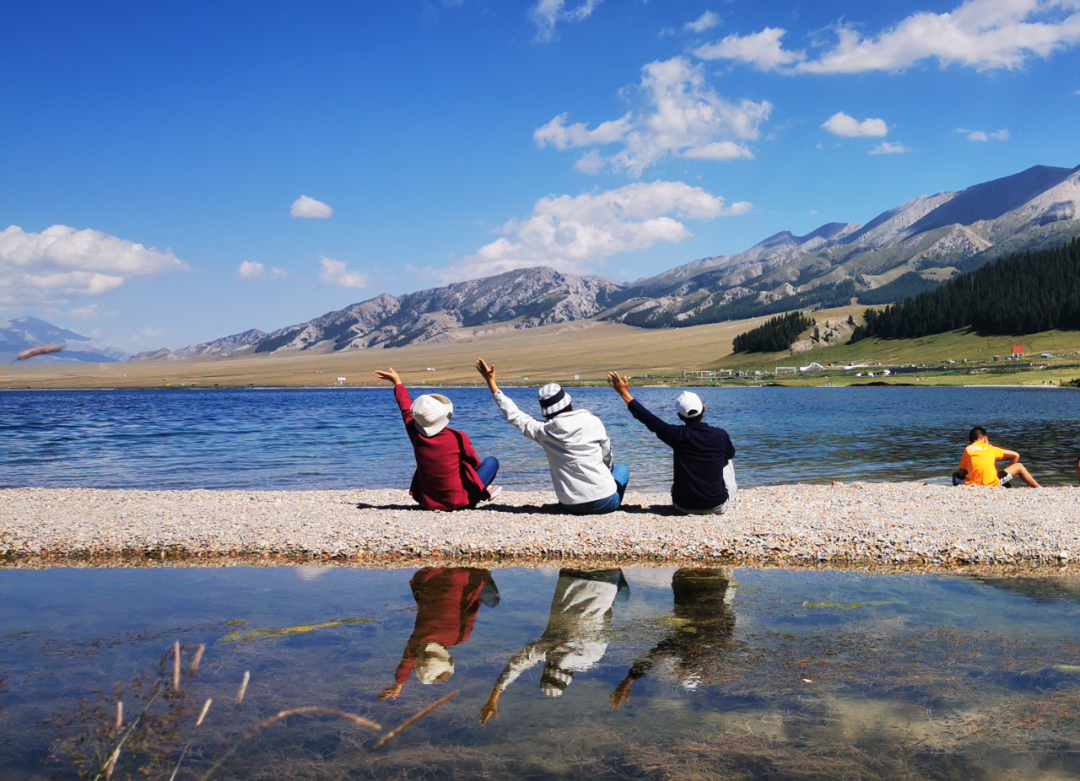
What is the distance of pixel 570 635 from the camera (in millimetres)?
8867

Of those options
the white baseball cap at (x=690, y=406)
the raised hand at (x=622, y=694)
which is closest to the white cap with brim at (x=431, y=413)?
the white baseball cap at (x=690, y=406)

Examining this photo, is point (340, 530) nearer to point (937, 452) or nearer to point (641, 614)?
point (641, 614)

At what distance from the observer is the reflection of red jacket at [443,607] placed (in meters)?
8.60

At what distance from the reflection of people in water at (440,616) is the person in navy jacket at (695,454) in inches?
163

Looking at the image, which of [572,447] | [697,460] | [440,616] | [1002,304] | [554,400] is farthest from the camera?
[1002,304]

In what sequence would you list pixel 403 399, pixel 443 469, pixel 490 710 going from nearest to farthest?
pixel 490 710 → pixel 403 399 → pixel 443 469

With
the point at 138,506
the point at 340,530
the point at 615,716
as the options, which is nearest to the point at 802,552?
the point at 615,716

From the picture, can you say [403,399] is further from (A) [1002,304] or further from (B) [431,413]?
(A) [1002,304]

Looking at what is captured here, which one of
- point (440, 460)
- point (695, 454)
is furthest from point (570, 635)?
point (440, 460)

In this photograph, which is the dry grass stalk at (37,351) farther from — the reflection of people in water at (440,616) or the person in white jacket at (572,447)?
the person in white jacket at (572,447)

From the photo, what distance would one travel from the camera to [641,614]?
31.8 feet

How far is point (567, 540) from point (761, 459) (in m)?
18.0

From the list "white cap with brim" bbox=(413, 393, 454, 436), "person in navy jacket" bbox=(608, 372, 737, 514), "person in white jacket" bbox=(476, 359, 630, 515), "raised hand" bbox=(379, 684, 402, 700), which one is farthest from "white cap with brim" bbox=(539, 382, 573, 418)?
"raised hand" bbox=(379, 684, 402, 700)

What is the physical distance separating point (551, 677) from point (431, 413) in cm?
787
